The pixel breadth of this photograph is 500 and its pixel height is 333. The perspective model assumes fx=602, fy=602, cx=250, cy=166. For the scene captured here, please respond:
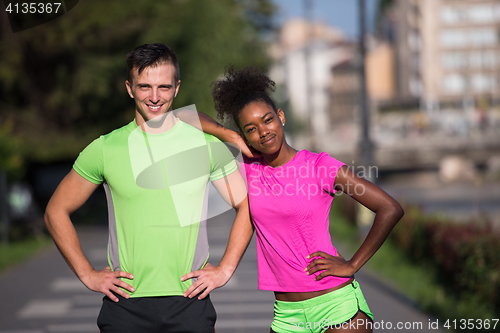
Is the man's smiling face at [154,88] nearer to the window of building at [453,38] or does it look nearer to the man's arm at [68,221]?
the man's arm at [68,221]

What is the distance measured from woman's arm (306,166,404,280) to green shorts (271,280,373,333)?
11cm

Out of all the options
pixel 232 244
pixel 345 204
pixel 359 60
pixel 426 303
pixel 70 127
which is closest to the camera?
pixel 232 244

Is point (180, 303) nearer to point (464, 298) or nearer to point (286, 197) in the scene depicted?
point (286, 197)

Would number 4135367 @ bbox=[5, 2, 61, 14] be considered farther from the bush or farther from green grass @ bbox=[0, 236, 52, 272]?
the bush

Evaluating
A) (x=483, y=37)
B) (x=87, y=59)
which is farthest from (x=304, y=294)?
(x=483, y=37)

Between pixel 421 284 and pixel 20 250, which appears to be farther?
pixel 20 250

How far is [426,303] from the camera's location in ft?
24.1

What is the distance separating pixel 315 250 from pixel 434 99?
65.6 metres

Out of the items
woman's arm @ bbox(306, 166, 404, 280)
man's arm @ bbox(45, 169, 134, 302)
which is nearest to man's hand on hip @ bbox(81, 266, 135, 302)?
man's arm @ bbox(45, 169, 134, 302)

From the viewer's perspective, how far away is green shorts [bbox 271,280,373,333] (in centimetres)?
286

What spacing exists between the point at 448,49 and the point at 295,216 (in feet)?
230

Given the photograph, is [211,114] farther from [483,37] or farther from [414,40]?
Result: [483,37]

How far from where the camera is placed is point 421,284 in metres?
8.37

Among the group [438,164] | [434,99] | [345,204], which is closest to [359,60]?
[345,204]
